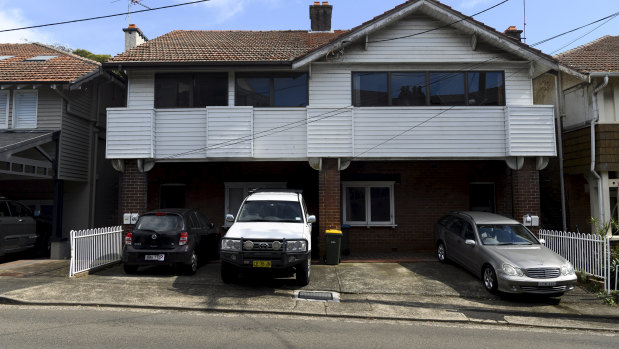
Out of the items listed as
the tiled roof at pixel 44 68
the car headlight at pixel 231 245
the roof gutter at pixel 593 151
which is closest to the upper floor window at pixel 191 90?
the tiled roof at pixel 44 68

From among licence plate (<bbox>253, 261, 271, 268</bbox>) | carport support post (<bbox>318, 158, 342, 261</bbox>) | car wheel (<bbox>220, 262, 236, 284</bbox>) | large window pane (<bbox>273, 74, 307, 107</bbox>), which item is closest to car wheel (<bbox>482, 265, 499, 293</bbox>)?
carport support post (<bbox>318, 158, 342, 261</bbox>)

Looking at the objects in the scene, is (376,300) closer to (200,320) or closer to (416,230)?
(200,320)

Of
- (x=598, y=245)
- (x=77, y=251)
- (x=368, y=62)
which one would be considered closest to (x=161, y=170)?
(x=77, y=251)

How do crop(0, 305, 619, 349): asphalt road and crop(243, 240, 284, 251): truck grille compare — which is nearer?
crop(0, 305, 619, 349): asphalt road

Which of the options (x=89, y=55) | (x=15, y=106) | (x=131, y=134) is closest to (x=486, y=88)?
(x=131, y=134)

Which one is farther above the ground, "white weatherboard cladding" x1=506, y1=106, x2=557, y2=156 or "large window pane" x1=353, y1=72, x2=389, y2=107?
"large window pane" x1=353, y1=72, x2=389, y2=107

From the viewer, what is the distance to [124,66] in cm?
1162

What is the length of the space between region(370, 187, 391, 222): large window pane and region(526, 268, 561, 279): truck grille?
5.95 metres

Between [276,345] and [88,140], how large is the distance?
1225 cm

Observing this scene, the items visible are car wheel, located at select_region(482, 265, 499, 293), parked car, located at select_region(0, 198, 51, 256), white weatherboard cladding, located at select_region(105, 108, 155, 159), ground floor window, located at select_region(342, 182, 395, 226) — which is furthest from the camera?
ground floor window, located at select_region(342, 182, 395, 226)

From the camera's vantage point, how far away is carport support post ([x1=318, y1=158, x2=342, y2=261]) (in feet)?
37.9

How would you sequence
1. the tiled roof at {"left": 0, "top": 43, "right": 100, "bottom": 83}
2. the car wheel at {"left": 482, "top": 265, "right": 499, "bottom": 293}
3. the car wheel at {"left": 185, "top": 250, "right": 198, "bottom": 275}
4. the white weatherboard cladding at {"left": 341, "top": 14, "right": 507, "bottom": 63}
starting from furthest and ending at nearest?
the tiled roof at {"left": 0, "top": 43, "right": 100, "bottom": 83}, the white weatherboard cladding at {"left": 341, "top": 14, "right": 507, "bottom": 63}, the car wheel at {"left": 185, "top": 250, "right": 198, "bottom": 275}, the car wheel at {"left": 482, "top": 265, "right": 499, "bottom": 293}

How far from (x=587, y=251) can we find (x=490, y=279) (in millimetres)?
2750

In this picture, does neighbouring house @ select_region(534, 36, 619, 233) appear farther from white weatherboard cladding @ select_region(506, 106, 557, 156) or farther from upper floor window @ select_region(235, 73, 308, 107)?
upper floor window @ select_region(235, 73, 308, 107)
